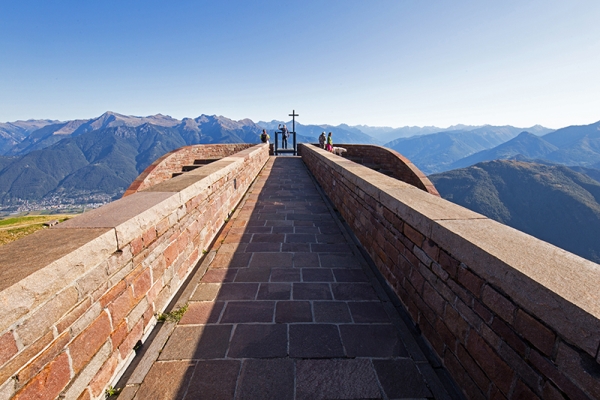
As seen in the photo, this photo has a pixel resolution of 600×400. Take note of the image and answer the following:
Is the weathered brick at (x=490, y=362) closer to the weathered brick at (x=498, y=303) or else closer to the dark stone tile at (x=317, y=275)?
the weathered brick at (x=498, y=303)

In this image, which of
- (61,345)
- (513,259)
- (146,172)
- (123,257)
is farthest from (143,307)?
(146,172)

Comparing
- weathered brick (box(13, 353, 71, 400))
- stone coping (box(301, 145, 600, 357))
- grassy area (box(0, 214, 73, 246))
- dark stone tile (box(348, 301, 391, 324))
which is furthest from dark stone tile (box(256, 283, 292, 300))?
grassy area (box(0, 214, 73, 246))

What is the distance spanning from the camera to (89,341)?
5.37 feet

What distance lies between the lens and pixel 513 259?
1477 millimetres

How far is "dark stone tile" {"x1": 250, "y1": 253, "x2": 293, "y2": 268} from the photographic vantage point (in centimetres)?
358

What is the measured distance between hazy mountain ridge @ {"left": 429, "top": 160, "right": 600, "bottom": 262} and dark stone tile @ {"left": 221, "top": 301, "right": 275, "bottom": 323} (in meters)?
113

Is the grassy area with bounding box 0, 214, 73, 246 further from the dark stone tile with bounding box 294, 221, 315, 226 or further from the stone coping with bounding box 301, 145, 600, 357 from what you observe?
the stone coping with bounding box 301, 145, 600, 357

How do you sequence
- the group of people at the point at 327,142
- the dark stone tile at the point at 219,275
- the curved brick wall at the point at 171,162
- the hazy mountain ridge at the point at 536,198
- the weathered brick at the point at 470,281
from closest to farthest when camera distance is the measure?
the weathered brick at the point at 470,281 → the dark stone tile at the point at 219,275 → the curved brick wall at the point at 171,162 → the group of people at the point at 327,142 → the hazy mountain ridge at the point at 536,198

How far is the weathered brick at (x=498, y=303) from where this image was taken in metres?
1.42

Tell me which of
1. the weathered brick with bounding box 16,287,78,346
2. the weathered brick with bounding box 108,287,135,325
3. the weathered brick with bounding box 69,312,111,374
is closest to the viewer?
the weathered brick with bounding box 16,287,78,346

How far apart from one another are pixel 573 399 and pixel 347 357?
4.38ft

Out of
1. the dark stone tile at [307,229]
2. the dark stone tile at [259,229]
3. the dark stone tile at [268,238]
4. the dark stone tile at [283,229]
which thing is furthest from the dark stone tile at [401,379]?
the dark stone tile at [259,229]

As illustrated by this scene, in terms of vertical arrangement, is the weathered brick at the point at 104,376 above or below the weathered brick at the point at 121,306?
below

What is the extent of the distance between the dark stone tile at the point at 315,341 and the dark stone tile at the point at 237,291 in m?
0.68
